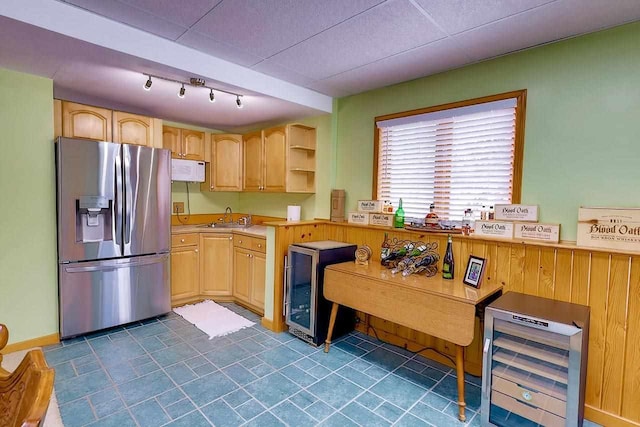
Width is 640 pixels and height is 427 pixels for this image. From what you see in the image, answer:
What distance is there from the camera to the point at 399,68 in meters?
2.77

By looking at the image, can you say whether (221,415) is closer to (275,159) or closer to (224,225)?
(275,159)

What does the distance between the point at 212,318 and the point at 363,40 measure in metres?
3.00

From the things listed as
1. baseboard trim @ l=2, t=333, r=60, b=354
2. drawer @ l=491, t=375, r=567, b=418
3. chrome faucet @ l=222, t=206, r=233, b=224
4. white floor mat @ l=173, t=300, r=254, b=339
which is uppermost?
chrome faucet @ l=222, t=206, r=233, b=224

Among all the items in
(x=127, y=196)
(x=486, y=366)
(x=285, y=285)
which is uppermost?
(x=127, y=196)

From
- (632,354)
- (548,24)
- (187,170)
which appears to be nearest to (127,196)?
(187,170)

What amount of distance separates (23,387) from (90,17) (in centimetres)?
210

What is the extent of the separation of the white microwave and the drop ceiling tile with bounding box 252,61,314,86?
1792mm

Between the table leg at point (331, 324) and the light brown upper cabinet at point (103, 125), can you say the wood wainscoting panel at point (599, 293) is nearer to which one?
the table leg at point (331, 324)

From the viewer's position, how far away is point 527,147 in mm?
2402

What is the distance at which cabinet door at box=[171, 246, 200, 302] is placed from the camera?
3.79 meters

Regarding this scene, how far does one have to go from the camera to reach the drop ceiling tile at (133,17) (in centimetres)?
192

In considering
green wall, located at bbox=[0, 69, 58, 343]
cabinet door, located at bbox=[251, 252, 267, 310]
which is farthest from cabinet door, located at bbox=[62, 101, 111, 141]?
cabinet door, located at bbox=[251, 252, 267, 310]

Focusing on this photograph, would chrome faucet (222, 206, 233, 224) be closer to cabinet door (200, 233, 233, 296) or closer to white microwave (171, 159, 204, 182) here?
white microwave (171, 159, 204, 182)

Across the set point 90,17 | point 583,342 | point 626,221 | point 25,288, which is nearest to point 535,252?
point 626,221
